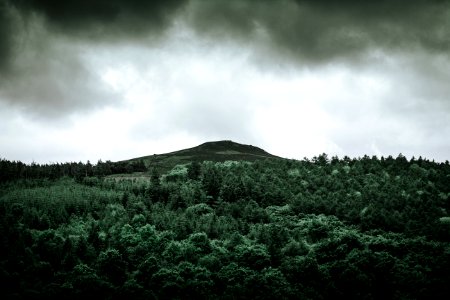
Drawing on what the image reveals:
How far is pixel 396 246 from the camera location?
44938 mm

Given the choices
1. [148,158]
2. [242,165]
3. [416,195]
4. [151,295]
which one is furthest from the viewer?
[148,158]

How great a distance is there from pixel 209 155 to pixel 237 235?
9276 centimetres

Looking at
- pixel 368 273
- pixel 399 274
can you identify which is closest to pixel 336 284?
pixel 368 273

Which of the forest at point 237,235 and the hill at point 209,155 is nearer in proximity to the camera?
the forest at point 237,235

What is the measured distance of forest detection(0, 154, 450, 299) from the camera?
37.1m

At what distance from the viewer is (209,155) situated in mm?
138875

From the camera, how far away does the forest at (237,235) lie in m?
37.1

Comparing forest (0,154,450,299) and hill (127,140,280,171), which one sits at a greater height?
hill (127,140,280,171)

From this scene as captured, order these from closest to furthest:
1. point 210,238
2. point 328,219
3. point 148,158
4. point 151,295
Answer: point 151,295, point 210,238, point 328,219, point 148,158

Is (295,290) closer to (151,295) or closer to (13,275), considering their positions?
(151,295)

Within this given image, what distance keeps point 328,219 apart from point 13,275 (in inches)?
1468

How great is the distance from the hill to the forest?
4563 centimetres

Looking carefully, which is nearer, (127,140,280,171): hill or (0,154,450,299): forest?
(0,154,450,299): forest

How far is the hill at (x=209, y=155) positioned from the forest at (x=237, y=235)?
45633 millimetres
